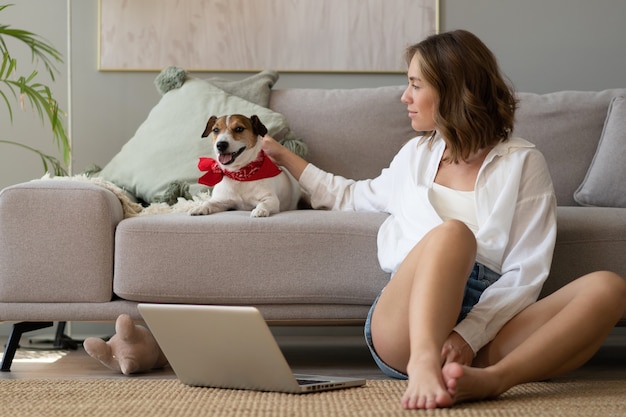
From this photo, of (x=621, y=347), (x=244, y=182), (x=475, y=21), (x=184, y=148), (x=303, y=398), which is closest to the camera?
(x=303, y=398)

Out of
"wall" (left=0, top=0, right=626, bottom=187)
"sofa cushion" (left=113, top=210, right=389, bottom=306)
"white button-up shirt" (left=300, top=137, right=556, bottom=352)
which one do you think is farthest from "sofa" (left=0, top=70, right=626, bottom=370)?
"wall" (left=0, top=0, right=626, bottom=187)

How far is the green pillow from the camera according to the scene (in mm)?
2984

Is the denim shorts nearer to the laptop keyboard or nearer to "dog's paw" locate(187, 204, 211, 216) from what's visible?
the laptop keyboard

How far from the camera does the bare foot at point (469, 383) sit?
1522 millimetres

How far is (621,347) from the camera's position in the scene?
338 centimetres

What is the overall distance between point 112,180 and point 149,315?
4.37ft

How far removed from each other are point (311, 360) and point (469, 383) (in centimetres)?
135

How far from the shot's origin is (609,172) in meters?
3.00

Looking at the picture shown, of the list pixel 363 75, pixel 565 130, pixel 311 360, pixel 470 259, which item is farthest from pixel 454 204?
pixel 363 75

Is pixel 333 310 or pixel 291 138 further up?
pixel 291 138

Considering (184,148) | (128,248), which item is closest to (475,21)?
(184,148)

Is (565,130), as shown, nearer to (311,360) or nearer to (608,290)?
(311,360)

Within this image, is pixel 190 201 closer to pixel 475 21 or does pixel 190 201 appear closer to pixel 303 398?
pixel 303 398

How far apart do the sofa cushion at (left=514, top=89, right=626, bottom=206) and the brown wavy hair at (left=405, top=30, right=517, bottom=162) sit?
1.06 m
